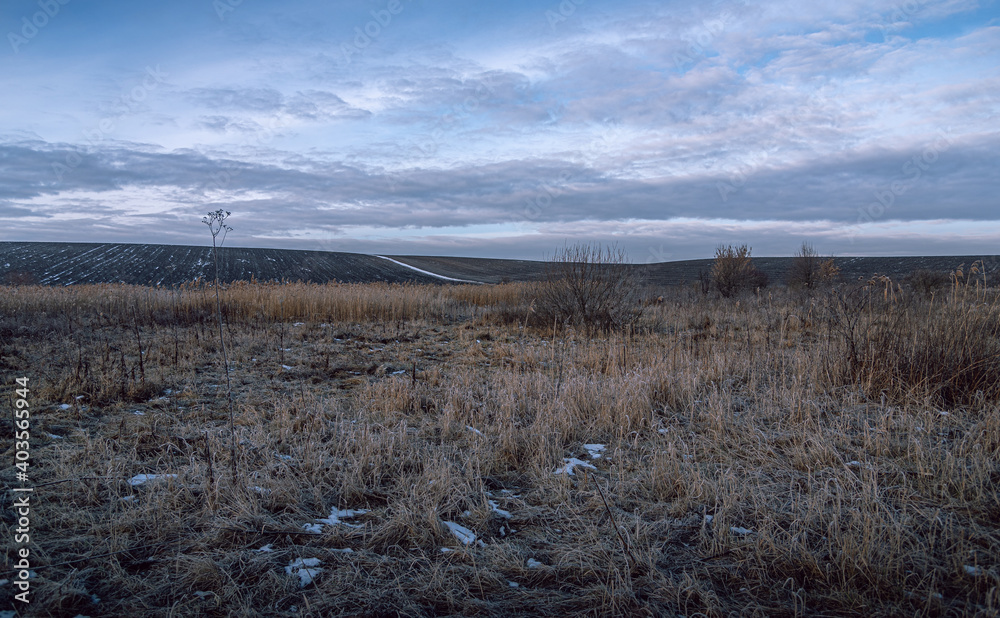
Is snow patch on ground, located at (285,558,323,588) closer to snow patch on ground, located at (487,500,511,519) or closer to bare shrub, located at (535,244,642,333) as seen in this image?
snow patch on ground, located at (487,500,511,519)

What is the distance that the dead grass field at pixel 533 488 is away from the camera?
2.14 meters

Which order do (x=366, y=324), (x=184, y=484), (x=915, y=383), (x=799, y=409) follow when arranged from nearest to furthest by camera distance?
(x=184, y=484) → (x=799, y=409) → (x=915, y=383) → (x=366, y=324)

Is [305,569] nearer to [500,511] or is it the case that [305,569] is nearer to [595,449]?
[500,511]

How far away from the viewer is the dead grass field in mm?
2137

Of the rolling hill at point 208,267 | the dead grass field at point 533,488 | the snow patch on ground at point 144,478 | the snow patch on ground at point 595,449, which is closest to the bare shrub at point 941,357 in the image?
the dead grass field at point 533,488

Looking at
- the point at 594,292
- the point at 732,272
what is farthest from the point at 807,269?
the point at 594,292

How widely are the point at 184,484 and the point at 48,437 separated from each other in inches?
74.4

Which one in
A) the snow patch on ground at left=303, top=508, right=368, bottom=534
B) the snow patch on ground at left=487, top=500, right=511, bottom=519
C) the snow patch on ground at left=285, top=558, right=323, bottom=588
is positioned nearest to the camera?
the snow patch on ground at left=285, top=558, right=323, bottom=588

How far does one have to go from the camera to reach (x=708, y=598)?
204 centimetres

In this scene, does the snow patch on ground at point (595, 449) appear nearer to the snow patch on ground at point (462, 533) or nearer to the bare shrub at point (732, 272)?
the snow patch on ground at point (462, 533)

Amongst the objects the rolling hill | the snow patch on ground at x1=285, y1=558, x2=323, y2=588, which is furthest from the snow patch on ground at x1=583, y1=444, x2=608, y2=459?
the rolling hill

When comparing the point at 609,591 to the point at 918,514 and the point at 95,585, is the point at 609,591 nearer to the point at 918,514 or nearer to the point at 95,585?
the point at 918,514

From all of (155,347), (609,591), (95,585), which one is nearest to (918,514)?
(609,591)

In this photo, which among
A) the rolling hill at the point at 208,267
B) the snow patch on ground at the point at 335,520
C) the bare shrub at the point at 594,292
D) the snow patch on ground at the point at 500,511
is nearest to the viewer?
the snow patch on ground at the point at 335,520
